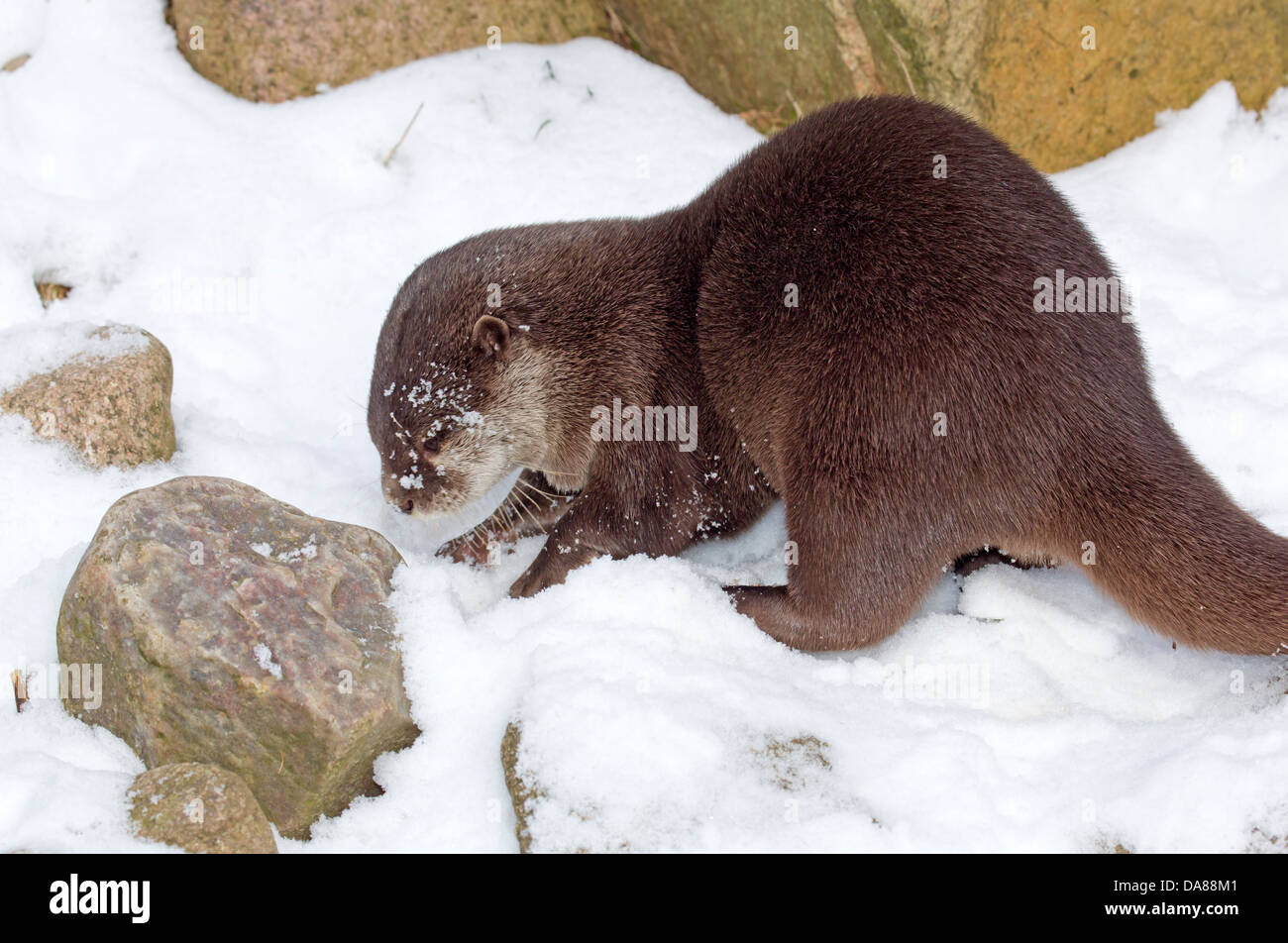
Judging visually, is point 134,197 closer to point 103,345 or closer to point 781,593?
point 103,345

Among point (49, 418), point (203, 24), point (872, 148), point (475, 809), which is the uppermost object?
point (203, 24)

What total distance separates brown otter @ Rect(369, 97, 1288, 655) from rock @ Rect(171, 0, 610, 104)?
1.31 metres

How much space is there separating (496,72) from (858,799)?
103 inches

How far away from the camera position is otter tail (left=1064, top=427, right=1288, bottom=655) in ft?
6.11

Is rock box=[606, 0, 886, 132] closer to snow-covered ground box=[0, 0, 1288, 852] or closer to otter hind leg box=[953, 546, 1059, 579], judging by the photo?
snow-covered ground box=[0, 0, 1288, 852]

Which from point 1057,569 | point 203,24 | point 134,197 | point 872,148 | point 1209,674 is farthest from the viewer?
point 203,24

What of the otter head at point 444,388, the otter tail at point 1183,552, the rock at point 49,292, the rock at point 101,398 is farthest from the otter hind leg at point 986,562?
the rock at point 49,292

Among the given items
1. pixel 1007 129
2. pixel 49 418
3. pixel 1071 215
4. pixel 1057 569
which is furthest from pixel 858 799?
pixel 1007 129

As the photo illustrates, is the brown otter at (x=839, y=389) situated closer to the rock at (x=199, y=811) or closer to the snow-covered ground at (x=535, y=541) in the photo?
the snow-covered ground at (x=535, y=541)

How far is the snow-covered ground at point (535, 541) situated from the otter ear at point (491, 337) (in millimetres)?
477

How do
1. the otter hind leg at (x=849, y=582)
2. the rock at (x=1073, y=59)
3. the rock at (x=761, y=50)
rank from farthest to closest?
the rock at (x=761, y=50) → the rock at (x=1073, y=59) → the otter hind leg at (x=849, y=582)

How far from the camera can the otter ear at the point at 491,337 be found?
2.27 meters

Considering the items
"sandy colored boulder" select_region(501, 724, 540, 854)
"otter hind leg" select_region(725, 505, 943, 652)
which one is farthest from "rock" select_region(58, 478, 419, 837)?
"otter hind leg" select_region(725, 505, 943, 652)

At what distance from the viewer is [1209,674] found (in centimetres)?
202
